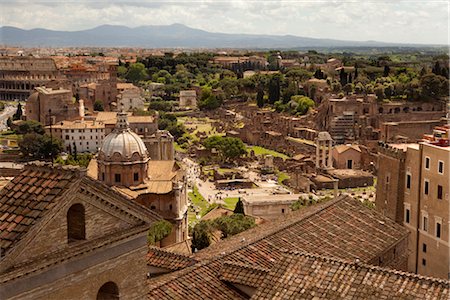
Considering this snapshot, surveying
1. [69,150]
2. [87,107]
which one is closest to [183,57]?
[87,107]

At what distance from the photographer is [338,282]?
806cm

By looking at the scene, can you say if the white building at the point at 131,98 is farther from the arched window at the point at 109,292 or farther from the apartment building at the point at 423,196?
the arched window at the point at 109,292

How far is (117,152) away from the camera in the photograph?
25125 mm

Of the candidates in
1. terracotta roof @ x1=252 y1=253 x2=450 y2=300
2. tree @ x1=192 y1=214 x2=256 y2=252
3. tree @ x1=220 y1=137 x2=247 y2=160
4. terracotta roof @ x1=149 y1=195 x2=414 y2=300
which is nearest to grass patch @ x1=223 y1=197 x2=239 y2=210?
tree @ x1=220 y1=137 x2=247 y2=160

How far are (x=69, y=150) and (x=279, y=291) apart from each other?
4141cm

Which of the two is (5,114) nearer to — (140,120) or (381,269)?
(140,120)

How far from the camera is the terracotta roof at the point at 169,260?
1011 centimetres

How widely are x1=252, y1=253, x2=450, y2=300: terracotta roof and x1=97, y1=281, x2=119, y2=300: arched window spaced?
231 centimetres

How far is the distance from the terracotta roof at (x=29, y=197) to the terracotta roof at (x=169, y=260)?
3992mm

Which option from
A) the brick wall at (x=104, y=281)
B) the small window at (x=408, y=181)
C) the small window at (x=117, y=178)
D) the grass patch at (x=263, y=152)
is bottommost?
the grass patch at (x=263, y=152)

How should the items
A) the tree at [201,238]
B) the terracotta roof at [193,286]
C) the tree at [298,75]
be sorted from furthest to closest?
the tree at [298,75], the tree at [201,238], the terracotta roof at [193,286]

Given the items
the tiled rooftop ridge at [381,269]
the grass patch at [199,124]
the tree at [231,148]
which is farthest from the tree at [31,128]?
the tiled rooftop ridge at [381,269]

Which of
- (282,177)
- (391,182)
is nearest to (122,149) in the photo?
(391,182)

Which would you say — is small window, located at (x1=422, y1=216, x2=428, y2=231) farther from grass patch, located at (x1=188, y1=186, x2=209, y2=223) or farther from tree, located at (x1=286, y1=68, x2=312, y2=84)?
tree, located at (x1=286, y1=68, x2=312, y2=84)
